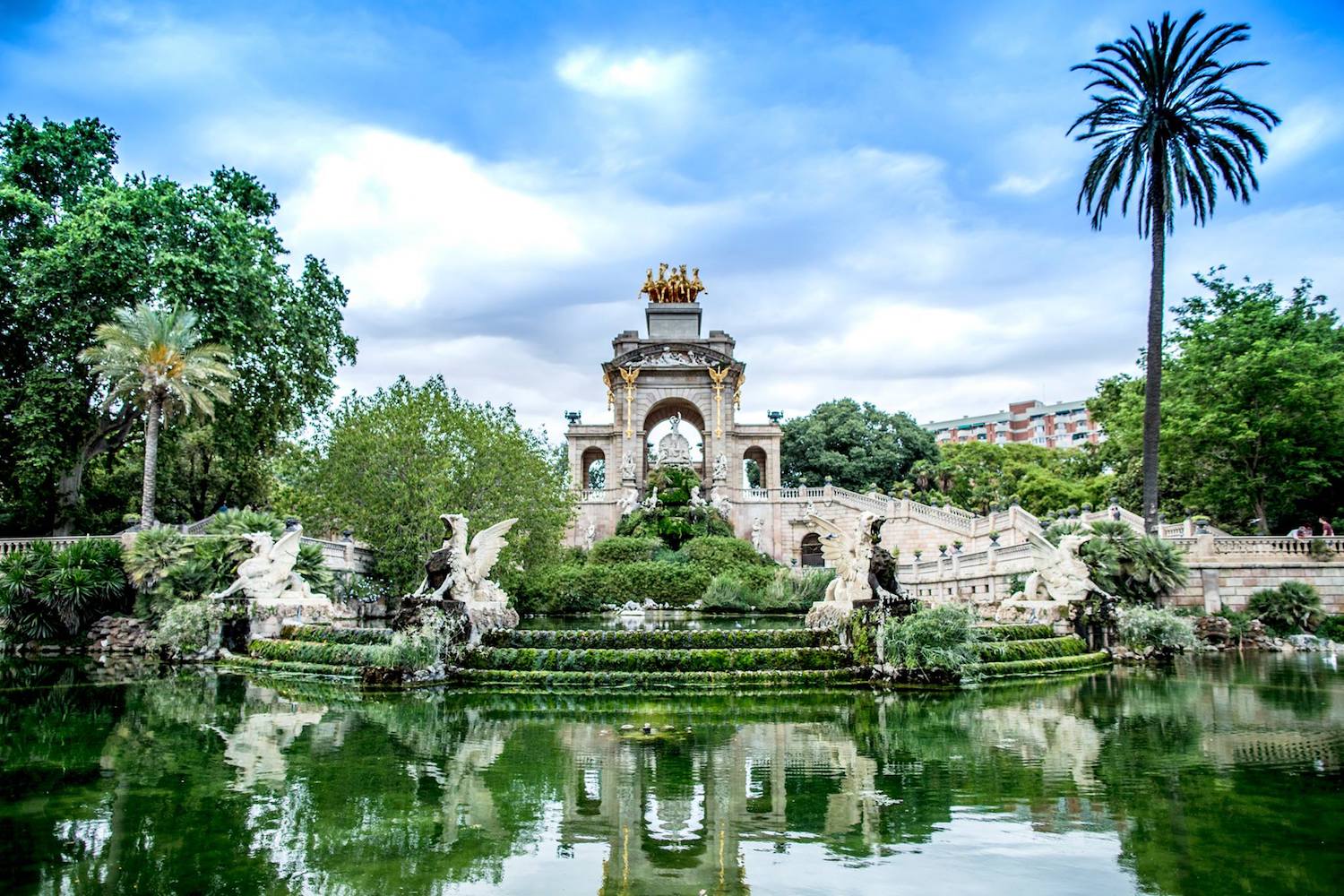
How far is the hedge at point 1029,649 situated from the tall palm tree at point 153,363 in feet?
70.4

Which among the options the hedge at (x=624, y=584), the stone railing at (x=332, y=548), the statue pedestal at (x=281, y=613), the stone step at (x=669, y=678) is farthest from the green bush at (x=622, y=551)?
the stone step at (x=669, y=678)

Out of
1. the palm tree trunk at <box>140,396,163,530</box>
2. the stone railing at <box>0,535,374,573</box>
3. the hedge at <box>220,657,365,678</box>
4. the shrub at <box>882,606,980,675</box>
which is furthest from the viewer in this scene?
the palm tree trunk at <box>140,396,163,530</box>

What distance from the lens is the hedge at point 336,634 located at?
16625 millimetres

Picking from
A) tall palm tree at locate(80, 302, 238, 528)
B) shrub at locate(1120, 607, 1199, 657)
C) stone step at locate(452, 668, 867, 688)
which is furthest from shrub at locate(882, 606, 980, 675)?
tall palm tree at locate(80, 302, 238, 528)

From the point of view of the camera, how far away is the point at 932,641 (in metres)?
14.6

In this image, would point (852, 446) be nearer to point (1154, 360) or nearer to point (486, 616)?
point (1154, 360)

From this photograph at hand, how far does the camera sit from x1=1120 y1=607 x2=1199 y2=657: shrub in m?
18.8

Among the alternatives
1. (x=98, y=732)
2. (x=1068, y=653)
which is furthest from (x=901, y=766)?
(x=1068, y=653)

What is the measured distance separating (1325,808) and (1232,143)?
2288 centimetres

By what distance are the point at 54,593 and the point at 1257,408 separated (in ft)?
111

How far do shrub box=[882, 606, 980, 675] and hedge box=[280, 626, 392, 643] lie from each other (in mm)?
8687

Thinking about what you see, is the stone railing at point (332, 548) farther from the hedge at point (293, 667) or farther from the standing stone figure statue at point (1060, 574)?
the standing stone figure statue at point (1060, 574)

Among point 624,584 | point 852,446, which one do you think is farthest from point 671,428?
point 624,584

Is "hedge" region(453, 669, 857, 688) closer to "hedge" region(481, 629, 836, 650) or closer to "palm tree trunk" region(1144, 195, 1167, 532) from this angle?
"hedge" region(481, 629, 836, 650)
